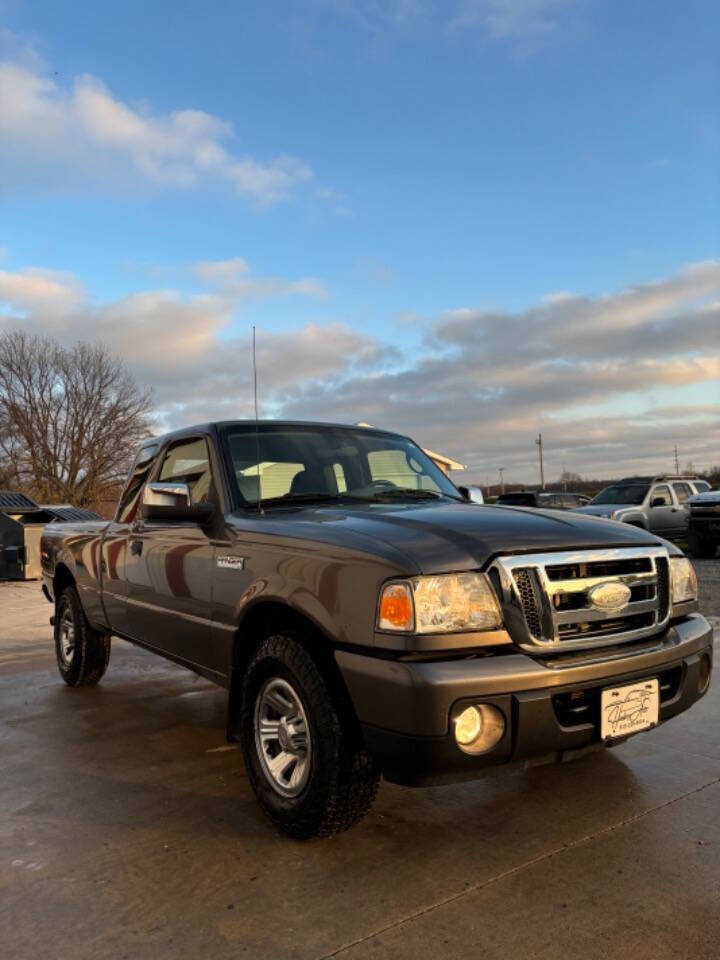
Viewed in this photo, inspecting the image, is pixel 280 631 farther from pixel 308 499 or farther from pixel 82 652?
pixel 82 652

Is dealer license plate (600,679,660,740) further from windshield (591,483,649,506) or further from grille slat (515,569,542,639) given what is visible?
windshield (591,483,649,506)

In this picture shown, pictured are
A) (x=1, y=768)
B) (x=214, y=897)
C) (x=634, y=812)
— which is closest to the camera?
(x=214, y=897)

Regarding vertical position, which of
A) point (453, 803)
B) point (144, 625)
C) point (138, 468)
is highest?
point (138, 468)

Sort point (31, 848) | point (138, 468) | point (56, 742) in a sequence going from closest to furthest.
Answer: point (31, 848)
point (56, 742)
point (138, 468)

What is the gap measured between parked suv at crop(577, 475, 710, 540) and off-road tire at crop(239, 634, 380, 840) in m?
14.5

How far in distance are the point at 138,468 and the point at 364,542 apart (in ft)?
9.18

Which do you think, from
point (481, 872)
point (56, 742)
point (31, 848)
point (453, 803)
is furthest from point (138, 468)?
point (481, 872)

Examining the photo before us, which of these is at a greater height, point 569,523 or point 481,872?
point 569,523

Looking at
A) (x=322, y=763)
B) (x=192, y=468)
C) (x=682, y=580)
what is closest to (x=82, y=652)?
(x=192, y=468)

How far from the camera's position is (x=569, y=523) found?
123 inches

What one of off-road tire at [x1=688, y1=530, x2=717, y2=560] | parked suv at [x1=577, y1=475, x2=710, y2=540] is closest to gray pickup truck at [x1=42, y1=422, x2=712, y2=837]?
off-road tire at [x1=688, y1=530, x2=717, y2=560]

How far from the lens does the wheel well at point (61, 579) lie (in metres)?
6.01

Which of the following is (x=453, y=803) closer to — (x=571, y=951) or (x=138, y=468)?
(x=571, y=951)

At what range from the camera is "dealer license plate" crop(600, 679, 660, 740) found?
2.76 meters
